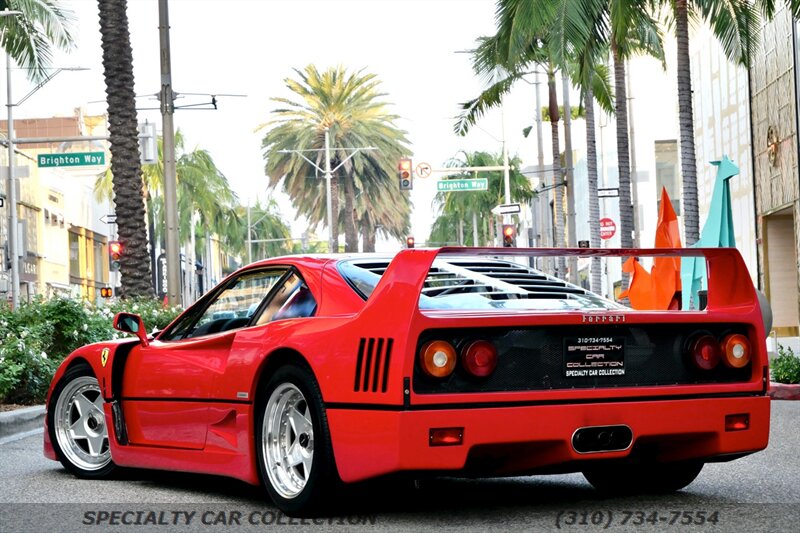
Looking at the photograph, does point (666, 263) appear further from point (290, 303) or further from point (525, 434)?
point (525, 434)

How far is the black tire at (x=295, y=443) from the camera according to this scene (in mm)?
5980

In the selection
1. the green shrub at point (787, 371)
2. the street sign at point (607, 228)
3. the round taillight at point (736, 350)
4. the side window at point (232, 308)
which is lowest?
the green shrub at point (787, 371)

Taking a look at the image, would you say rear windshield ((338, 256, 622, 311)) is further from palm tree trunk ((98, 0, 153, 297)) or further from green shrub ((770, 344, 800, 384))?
palm tree trunk ((98, 0, 153, 297))

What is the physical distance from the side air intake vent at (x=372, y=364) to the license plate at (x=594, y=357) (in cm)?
85

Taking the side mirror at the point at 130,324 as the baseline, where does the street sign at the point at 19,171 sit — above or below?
above

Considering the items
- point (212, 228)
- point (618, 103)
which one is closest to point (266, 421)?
point (618, 103)

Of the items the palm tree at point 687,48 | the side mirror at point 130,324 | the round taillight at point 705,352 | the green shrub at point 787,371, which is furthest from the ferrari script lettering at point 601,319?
the palm tree at point 687,48

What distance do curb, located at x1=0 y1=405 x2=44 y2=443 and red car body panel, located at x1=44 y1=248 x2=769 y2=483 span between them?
512cm

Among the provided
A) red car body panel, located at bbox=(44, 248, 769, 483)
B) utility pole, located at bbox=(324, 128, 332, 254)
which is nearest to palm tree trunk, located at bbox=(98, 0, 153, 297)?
red car body panel, located at bbox=(44, 248, 769, 483)

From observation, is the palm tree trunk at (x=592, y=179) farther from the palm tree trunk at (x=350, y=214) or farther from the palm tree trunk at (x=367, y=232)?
the palm tree trunk at (x=367, y=232)

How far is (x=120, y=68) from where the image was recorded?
23344 mm

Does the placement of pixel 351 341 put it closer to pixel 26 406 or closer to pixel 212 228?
pixel 26 406

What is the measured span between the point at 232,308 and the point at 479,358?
2.06m

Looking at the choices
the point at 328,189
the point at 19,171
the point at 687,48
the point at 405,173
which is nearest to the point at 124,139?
the point at 687,48
